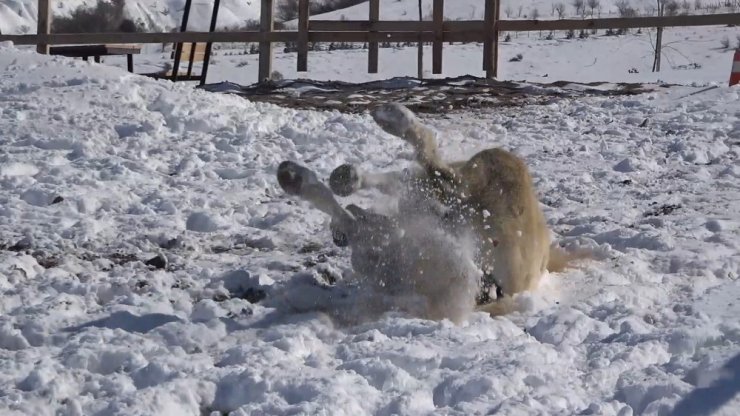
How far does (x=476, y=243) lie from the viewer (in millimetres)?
4453

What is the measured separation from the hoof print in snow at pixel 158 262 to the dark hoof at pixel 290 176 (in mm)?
900

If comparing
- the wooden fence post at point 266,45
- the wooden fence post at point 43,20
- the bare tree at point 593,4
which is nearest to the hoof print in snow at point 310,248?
the wooden fence post at point 266,45

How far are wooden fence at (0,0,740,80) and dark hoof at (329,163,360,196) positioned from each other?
9.30m

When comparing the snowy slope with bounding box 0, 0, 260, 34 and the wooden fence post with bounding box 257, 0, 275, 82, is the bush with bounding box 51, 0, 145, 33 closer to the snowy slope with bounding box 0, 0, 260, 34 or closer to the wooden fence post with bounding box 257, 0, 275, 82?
the snowy slope with bounding box 0, 0, 260, 34

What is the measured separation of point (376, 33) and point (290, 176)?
33.2 ft

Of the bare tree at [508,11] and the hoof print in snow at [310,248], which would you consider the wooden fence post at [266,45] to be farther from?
the bare tree at [508,11]

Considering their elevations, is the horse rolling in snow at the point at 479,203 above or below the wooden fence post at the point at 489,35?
below

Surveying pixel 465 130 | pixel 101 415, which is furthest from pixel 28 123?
pixel 101 415

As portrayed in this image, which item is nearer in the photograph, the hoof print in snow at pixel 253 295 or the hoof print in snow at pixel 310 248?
the hoof print in snow at pixel 253 295

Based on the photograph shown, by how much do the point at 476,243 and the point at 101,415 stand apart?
1887 millimetres

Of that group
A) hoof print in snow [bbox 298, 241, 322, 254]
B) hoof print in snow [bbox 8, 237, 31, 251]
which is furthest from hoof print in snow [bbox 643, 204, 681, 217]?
hoof print in snow [bbox 8, 237, 31, 251]

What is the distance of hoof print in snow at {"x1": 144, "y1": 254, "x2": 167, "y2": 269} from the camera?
482 centimetres

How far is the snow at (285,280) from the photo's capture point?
343cm

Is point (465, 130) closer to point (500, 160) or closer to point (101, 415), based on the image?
point (500, 160)
